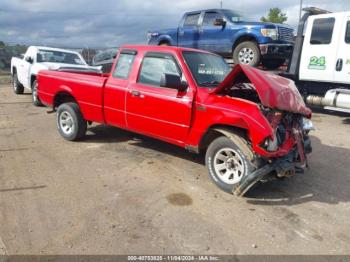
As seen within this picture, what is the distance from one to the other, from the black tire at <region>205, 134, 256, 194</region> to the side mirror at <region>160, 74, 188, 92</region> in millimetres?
926

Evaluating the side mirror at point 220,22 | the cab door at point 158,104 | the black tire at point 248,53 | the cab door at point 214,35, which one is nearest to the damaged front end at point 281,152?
the cab door at point 158,104

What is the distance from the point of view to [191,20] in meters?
12.1

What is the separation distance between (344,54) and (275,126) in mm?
6438

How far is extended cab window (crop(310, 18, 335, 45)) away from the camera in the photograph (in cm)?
992

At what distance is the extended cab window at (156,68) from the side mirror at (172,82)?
327 mm

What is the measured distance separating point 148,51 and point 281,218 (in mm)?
3341

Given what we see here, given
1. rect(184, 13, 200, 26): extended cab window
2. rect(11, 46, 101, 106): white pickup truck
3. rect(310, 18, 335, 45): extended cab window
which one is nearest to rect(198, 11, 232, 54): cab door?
rect(184, 13, 200, 26): extended cab window

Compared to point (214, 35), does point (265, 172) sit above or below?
below

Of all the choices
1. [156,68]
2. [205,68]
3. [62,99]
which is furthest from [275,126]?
[62,99]

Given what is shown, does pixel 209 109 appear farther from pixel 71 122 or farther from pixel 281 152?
pixel 71 122

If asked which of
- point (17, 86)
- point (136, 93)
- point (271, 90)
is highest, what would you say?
point (271, 90)

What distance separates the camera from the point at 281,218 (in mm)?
4160

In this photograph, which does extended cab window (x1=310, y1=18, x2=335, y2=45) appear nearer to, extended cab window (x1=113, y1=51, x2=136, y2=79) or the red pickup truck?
the red pickup truck

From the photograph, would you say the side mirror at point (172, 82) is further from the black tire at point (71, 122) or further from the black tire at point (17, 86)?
the black tire at point (17, 86)
